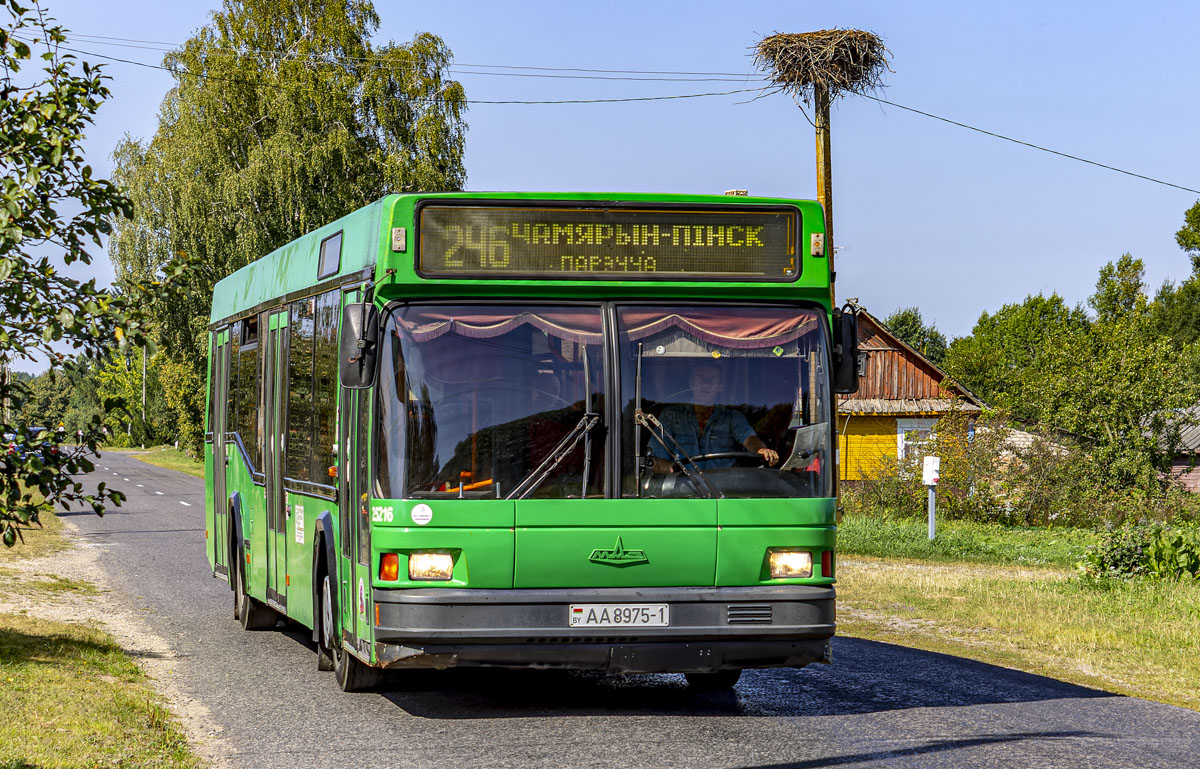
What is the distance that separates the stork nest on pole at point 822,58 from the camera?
1002 inches

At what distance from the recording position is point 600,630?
26.0 feet

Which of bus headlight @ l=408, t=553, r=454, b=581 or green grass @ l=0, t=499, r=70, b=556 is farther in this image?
green grass @ l=0, t=499, r=70, b=556

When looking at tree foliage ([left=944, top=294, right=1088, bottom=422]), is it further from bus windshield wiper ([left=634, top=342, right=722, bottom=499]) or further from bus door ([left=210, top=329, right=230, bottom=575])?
bus windshield wiper ([left=634, top=342, right=722, bottom=499])

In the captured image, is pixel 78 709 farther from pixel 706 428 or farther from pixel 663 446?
pixel 706 428

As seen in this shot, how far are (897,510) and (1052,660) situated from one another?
64.1 ft

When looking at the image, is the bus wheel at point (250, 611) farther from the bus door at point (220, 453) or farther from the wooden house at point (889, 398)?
the wooden house at point (889, 398)

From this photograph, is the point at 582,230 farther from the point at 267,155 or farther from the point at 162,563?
the point at 267,155

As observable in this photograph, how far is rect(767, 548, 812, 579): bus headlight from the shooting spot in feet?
26.7

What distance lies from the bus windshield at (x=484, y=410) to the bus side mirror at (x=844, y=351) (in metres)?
1.35

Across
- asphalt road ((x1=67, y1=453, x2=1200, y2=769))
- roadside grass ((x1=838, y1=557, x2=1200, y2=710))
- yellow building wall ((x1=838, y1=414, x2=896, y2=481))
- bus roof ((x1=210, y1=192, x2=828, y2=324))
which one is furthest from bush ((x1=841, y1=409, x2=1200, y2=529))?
bus roof ((x1=210, y1=192, x2=828, y2=324))

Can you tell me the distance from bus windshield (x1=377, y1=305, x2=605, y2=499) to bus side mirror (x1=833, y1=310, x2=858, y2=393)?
4.43ft

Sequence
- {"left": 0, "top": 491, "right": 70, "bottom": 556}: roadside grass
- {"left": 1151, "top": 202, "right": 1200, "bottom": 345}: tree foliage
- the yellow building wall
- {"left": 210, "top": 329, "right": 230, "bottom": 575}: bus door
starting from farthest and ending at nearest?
{"left": 1151, "top": 202, "right": 1200, "bottom": 345}: tree foliage, the yellow building wall, {"left": 0, "top": 491, "right": 70, "bottom": 556}: roadside grass, {"left": 210, "top": 329, "right": 230, "bottom": 575}: bus door

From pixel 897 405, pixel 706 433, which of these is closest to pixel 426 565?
pixel 706 433

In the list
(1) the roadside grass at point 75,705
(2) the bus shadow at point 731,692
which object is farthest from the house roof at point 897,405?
(2) the bus shadow at point 731,692
